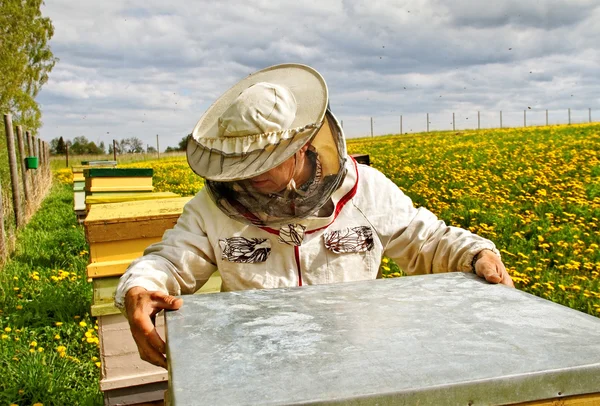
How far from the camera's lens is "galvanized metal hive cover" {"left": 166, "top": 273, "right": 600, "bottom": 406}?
0.94m

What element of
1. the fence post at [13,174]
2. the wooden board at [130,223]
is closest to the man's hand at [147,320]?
the wooden board at [130,223]

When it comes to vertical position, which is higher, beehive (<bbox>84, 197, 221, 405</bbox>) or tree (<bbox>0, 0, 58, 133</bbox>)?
tree (<bbox>0, 0, 58, 133</bbox>)

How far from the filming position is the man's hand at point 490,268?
1.66 m

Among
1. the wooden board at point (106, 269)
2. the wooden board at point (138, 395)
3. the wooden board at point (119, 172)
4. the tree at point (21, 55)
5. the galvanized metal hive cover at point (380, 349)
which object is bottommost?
the wooden board at point (138, 395)

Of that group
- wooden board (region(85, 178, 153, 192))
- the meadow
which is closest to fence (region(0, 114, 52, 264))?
the meadow

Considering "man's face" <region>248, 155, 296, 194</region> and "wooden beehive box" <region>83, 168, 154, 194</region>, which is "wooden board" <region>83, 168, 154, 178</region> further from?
"man's face" <region>248, 155, 296, 194</region>

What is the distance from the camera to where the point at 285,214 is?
1.91 metres

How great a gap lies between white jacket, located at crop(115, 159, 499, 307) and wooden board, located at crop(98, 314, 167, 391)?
1.09 m

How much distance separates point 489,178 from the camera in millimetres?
9492

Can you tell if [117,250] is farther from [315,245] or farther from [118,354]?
[315,245]

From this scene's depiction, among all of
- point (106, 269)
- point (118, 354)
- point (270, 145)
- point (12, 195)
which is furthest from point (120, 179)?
point (270, 145)

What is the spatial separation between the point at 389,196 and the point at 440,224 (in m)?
0.22

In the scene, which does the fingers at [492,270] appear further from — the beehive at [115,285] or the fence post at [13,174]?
the fence post at [13,174]

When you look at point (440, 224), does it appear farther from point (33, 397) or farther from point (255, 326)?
point (33, 397)
